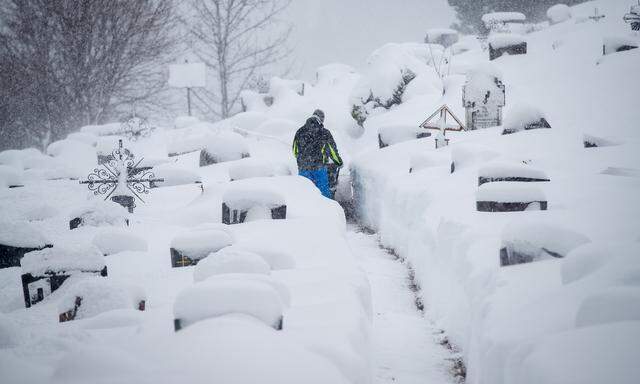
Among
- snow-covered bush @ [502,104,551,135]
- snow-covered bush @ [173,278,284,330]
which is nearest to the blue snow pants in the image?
snow-covered bush @ [502,104,551,135]

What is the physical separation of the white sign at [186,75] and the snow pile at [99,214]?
12.8m

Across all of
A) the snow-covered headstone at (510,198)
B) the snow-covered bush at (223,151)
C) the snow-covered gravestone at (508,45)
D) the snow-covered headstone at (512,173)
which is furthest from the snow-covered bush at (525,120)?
the snow-covered gravestone at (508,45)

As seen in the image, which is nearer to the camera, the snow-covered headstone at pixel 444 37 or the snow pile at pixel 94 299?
the snow pile at pixel 94 299

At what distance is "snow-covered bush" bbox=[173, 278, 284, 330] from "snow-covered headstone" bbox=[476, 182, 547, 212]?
3252mm

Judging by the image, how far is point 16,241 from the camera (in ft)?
15.8

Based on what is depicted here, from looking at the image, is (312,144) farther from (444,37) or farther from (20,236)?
(444,37)

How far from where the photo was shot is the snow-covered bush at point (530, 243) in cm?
369

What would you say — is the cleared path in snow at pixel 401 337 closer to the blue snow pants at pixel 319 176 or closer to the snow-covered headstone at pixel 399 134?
the blue snow pants at pixel 319 176

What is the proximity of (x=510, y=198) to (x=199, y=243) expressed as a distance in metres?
3.17

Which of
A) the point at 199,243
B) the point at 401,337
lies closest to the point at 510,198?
the point at 401,337

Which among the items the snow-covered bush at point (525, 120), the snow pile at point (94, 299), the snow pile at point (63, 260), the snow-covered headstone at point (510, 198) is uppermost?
the snow-covered bush at point (525, 120)

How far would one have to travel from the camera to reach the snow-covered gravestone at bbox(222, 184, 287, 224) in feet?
19.9

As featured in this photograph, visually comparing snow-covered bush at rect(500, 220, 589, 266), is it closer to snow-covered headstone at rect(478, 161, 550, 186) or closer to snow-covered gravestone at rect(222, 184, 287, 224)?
snow-covered headstone at rect(478, 161, 550, 186)

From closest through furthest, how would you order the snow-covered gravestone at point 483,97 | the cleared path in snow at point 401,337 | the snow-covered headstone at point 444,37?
1. the cleared path in snow at point 401,337
2. the snow-covered gravestone at point 483,97
3. the snow-covered headstone at point 444,37
